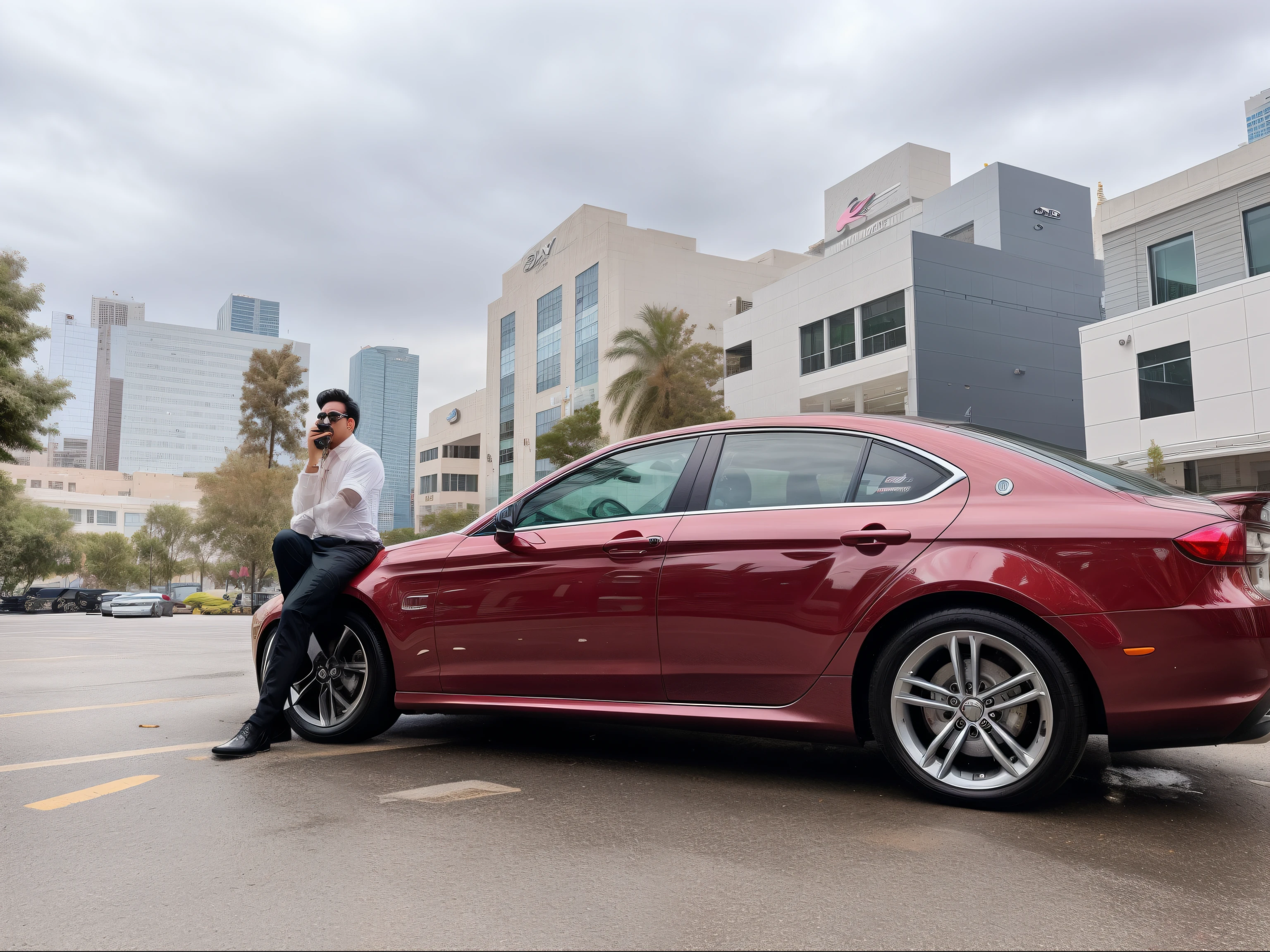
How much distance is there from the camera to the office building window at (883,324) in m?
30.0

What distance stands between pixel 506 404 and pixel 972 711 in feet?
226

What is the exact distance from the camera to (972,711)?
3.13 m

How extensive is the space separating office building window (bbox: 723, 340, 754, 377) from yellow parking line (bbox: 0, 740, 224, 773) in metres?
34.2

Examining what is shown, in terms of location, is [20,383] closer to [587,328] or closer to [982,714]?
[982,714]

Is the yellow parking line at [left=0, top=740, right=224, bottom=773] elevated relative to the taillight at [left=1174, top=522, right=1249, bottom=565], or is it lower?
lower

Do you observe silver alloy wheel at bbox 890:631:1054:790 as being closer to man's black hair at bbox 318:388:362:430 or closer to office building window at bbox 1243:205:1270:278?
man's black hair at bbox 318:388:362:430

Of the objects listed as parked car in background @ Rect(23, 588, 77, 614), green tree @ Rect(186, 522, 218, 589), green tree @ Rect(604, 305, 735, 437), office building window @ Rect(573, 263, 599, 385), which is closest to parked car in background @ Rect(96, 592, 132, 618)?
green tree @ Rect(186, 522, 218, 589)

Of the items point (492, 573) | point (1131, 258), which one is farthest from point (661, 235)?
point (492, 573)

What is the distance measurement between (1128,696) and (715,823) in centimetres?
139

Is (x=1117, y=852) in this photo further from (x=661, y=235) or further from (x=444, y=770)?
(x=661, y=235)

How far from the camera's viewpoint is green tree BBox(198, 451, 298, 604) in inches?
1946

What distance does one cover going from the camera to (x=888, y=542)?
3322mm

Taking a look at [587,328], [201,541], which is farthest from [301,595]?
[587,328]

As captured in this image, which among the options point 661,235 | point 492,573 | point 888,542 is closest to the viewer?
point 888,542
